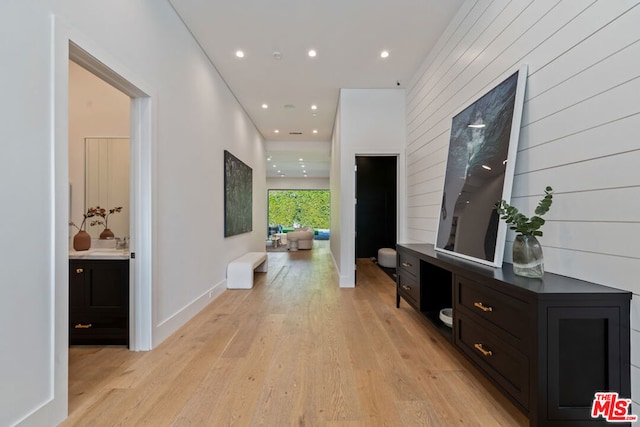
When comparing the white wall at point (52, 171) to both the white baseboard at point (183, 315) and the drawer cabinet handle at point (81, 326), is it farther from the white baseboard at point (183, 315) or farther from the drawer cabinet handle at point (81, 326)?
the drawer cabinet handle at point (81, 326)

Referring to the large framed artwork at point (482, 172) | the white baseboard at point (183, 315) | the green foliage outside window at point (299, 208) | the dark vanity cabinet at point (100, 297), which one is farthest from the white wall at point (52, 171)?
the green foliage outside window at point (299, 208)

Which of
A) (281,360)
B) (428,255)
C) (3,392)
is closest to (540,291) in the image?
(428,255)

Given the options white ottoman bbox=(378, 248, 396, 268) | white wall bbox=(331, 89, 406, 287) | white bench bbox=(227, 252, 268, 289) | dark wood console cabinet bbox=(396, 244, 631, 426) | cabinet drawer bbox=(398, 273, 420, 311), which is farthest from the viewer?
white ottoman bbox=(378, 248, 396, 268)

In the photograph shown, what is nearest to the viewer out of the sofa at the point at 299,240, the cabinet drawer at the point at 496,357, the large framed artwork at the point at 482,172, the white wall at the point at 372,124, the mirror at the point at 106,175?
the cabinet drawer at the point at 496,357

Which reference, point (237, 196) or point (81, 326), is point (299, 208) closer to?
point (237, 196)

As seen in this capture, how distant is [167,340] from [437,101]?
397 centimetres

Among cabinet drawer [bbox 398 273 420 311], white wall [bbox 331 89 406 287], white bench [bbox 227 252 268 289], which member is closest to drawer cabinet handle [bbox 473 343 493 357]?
cabinet drawer [bbox 398 273 420 311]

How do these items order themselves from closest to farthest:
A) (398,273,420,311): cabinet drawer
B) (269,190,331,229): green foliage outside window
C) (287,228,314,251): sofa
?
1. (398,273,420,311): cabinet drawer
2. (287,228,314,251): sofa
3. (269,190,331,229): green foliage outside window

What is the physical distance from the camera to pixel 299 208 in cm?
1555

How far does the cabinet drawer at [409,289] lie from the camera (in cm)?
294

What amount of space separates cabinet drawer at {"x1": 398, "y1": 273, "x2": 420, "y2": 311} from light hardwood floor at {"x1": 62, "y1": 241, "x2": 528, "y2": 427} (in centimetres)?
27

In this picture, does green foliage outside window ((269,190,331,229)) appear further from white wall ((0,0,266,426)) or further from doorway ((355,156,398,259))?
white wall ((0,0,266,426))

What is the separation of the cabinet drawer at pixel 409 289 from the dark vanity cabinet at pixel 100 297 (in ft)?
8.79

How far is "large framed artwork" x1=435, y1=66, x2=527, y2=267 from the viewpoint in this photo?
205 centimetres
